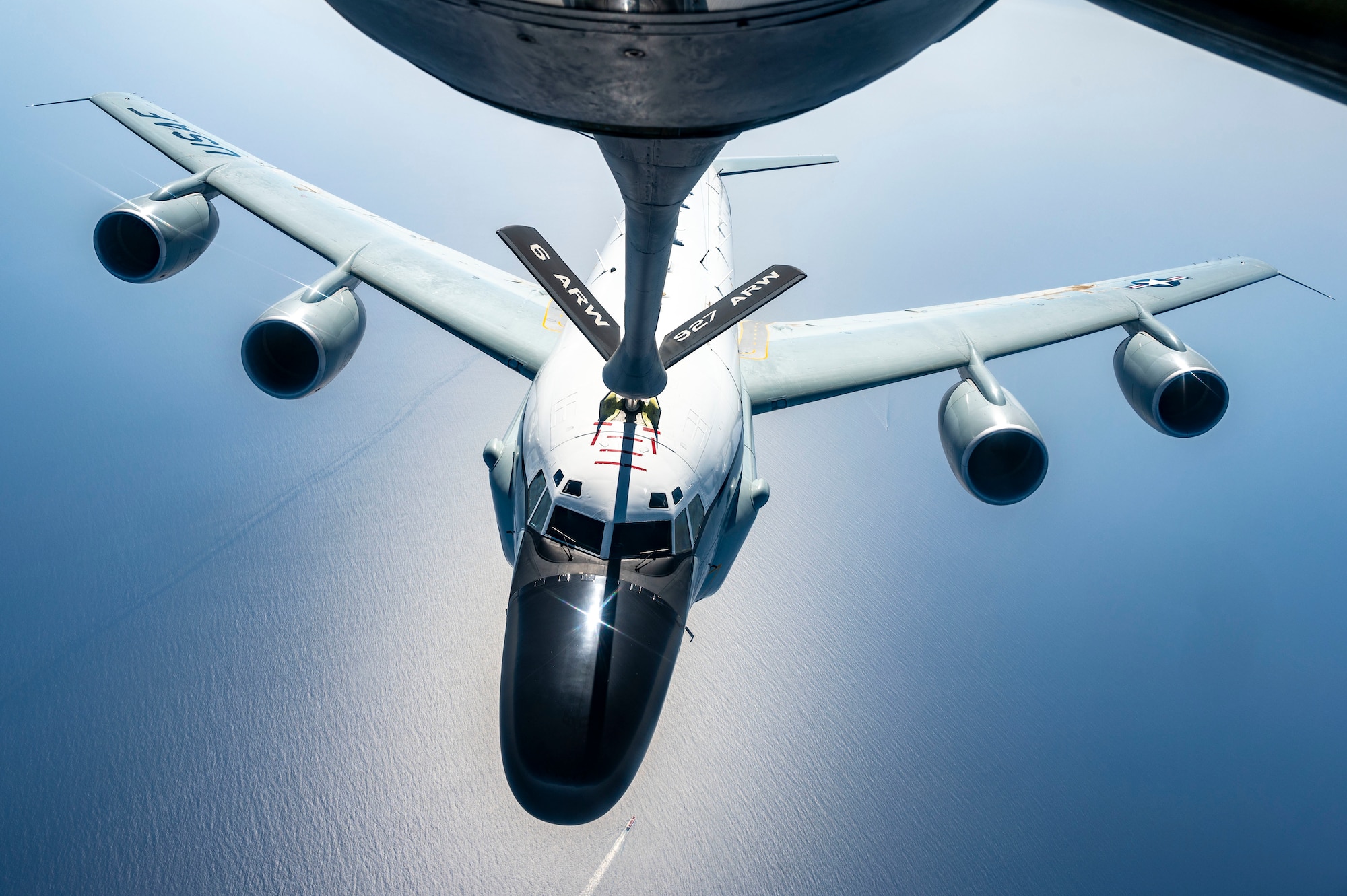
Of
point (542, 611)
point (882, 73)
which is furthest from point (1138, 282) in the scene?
point (882, 73)

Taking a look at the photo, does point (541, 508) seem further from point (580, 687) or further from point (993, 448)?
point (993, 448)

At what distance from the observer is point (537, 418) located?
7.74m

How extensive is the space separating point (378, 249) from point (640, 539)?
27.2ft

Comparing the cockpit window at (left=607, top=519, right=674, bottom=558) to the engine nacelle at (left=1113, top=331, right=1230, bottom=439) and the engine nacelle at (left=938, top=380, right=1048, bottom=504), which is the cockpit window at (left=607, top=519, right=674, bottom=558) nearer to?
the engine nacelle at (left=938, top=380, right=1048, bottom=504)

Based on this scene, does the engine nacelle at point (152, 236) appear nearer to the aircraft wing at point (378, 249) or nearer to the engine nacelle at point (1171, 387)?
the aircraft wing at point (378, 249)

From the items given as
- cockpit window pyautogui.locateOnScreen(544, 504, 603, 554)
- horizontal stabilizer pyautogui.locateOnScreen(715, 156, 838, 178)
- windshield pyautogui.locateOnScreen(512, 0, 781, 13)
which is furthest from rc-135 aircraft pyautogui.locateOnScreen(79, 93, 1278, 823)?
windshield pyautogui.locateOnScreen(512, 0, 781, 13)

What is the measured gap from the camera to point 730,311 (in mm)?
5531

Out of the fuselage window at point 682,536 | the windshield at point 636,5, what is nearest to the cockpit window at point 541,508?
the fuselage window at point 682,536

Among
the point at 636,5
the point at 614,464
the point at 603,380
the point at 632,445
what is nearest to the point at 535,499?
the point at 614,464

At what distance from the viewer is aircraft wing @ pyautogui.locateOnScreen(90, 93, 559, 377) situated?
11023 mm

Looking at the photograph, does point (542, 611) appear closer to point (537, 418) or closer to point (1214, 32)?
point (537, 418)

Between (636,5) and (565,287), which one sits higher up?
(565,287)

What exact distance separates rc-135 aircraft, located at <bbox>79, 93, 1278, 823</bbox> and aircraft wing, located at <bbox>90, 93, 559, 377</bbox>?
1.6 inches

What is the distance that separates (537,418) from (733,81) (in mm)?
6608
